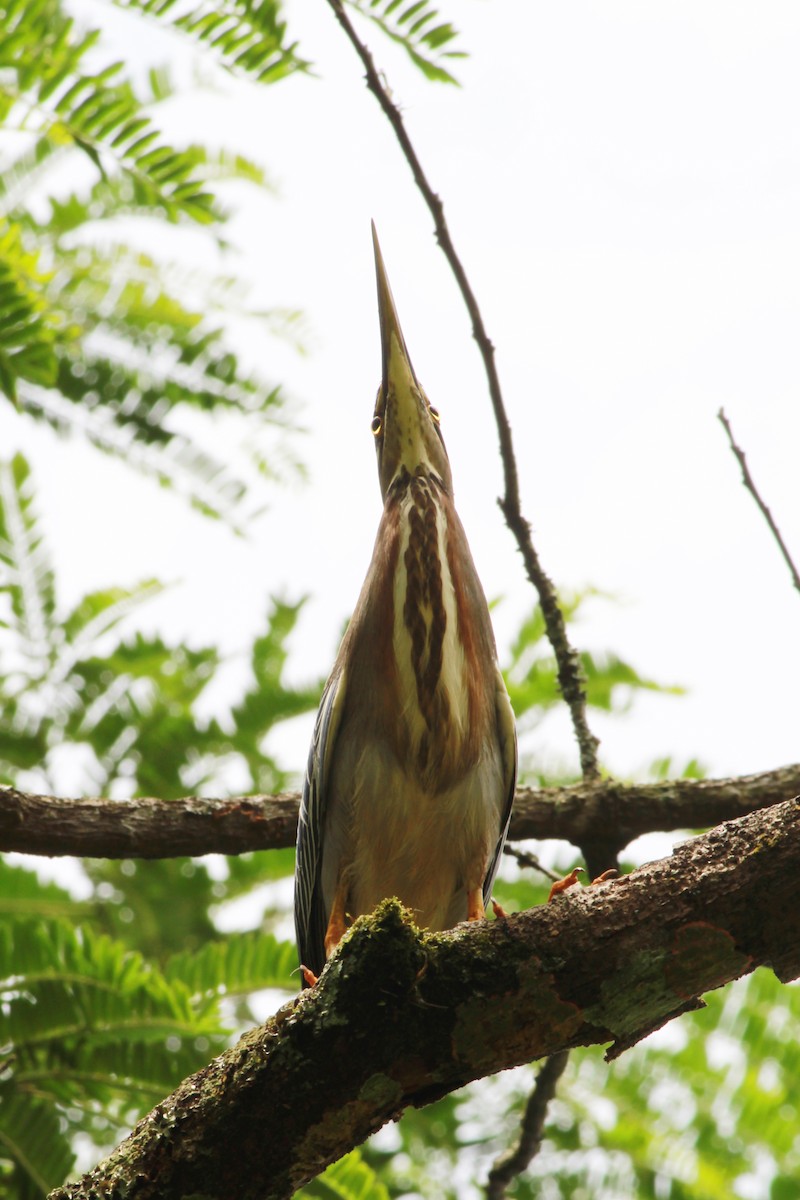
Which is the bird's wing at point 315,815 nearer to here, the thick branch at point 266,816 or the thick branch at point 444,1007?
the thick branch at point 266,816

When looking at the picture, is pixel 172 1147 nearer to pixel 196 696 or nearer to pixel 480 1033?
pixel 480 1033

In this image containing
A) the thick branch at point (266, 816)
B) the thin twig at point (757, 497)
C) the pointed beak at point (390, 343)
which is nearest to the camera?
the thin twig at point (757, 497)

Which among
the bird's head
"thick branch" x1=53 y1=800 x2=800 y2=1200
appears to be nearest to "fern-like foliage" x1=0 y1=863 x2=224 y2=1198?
"thick branch" x1=53 y1=800 x2=800 y2=1200

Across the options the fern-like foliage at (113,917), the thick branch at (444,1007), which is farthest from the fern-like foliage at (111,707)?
the thick branch at (444,1007)

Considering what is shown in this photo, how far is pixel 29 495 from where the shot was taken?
16.9 ft

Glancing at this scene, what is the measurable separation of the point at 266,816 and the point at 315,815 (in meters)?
0.16

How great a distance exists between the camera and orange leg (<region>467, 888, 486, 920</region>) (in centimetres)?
345

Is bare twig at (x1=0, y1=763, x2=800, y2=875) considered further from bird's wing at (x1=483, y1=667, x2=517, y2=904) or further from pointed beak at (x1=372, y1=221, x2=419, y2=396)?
pointed beak at (x1=372, y1=221, x2=419, y2=396)

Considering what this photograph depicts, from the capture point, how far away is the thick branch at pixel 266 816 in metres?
3.20

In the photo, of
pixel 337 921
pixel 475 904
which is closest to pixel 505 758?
pixel 475 904

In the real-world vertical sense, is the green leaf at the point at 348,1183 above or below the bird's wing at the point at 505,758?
below

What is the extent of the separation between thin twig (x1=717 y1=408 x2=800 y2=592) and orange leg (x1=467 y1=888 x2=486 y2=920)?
4.54 feet

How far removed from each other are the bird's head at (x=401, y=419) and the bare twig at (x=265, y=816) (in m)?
1.35

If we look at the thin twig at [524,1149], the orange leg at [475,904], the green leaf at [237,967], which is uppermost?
the green leaf at [237,967]
